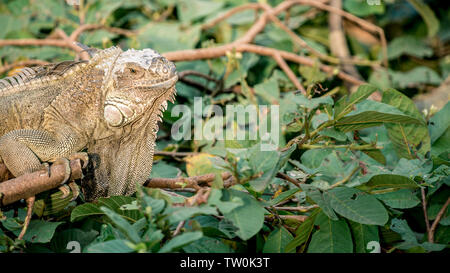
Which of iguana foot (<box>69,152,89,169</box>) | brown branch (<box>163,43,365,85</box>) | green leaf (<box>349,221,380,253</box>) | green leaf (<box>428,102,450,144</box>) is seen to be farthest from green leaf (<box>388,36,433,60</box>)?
iguana foot (<box>69,152,89,169</box>)

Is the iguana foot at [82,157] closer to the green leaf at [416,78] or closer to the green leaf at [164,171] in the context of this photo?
the green leaf at [164,171]

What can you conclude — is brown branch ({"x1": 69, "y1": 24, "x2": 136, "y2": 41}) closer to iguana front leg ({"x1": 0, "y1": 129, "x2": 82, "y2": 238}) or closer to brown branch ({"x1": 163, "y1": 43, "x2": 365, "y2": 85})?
brown branch ({"x1": 163, "y1": 43, "x2": 365, "y2": 85})

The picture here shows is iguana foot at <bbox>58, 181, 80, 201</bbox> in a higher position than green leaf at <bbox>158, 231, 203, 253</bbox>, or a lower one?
higher

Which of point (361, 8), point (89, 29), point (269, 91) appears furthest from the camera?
point (361, 8)

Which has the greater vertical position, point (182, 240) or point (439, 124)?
point (439, 124)

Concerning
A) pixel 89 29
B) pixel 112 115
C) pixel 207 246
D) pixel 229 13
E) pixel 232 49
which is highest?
pixel 229 13

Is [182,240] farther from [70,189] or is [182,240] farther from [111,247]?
[70,189]

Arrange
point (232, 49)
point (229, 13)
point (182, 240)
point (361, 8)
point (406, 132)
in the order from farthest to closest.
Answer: point (361, 8) → point (229, 13) → point (232, 49) → point (406, 132) → point (182, 240)

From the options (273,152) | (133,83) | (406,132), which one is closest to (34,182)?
(133,83)
